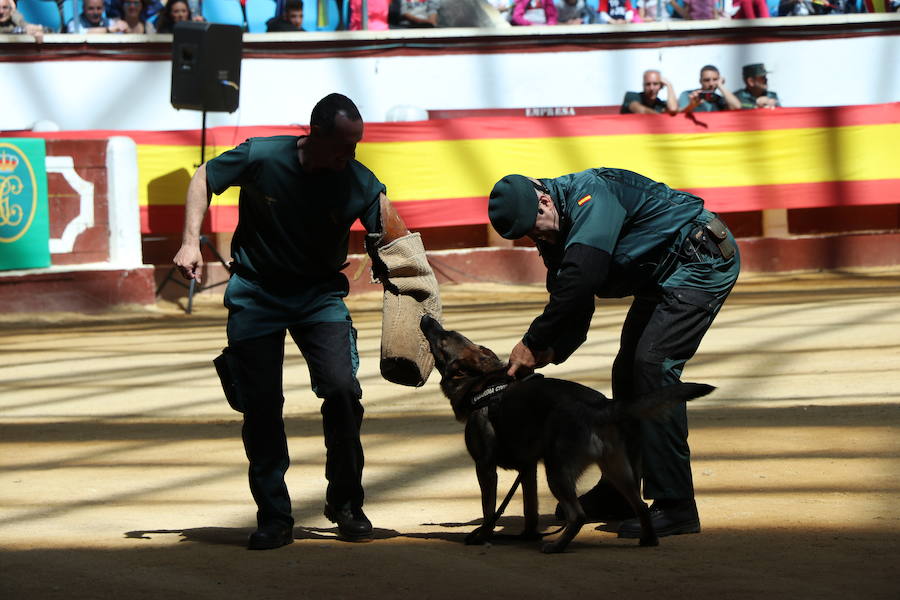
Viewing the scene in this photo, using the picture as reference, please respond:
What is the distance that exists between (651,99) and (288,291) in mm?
14238

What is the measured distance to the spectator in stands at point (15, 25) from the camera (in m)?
19.4

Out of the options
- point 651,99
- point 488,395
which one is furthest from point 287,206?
point 651,99

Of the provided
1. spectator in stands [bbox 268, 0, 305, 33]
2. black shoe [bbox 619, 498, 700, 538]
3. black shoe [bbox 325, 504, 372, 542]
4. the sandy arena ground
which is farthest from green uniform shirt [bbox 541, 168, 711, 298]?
spectator in stands [bbox 268, 0, 305, 33]

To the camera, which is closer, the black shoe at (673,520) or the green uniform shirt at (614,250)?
the green uniform shirt at (614,250)

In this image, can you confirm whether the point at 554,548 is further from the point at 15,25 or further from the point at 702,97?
the point at 15,25

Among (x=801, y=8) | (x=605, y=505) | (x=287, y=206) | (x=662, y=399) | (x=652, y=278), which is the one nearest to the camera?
(x=662, y=399)

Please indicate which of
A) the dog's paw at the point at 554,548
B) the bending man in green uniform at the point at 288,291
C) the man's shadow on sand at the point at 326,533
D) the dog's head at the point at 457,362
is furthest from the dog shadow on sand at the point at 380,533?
the dog's head at the point at 457,362

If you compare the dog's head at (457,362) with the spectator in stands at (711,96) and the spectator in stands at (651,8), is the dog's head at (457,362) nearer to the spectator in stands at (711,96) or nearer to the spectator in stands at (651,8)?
the spectator in stands at (711,96)

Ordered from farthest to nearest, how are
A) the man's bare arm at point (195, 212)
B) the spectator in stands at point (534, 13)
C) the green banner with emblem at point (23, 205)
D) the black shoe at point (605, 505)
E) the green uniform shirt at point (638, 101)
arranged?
the spectator in stands at point (534, 13)
the green uniform shirt at point (638, 101)
the green banner with emblem at point (23, 205)
the black shoe at point (605, 505)
the man's bare arm at point (195, 212)

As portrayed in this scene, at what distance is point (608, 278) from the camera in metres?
6.00

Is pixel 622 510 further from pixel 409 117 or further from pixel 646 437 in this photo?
pixel 409 117

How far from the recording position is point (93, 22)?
19.8 metres

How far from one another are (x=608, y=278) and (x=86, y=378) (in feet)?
23.2

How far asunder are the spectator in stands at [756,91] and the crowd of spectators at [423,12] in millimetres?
1538
